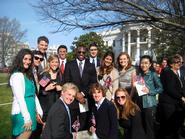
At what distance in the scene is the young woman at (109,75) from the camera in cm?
667

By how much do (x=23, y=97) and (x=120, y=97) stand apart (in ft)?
6.14

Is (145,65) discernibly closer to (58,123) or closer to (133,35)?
(58,123)

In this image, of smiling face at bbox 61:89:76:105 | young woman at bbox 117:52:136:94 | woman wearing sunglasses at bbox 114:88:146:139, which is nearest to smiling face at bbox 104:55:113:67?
young woman at bbox 117:52:136:94

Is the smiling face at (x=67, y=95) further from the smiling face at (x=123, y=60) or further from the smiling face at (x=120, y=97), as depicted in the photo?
the smiling face at (x=123, y=60)

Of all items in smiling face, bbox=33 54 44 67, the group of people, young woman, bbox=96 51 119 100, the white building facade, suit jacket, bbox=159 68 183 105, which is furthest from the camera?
the white building facade

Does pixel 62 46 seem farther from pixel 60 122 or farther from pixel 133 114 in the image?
pixel 60 122

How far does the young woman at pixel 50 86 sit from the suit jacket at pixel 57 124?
148cm

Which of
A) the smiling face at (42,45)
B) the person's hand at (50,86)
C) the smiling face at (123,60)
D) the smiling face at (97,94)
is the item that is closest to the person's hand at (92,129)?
the smiling face at (97,94)

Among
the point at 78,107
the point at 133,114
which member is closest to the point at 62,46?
the point at 78,107

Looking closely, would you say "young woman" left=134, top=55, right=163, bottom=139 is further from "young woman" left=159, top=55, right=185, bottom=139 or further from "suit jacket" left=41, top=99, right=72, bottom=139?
"suit jacket" left=41, top=99, right=72, bottom=139

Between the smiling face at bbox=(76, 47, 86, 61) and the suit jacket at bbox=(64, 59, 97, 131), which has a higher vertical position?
the smiling face at bbox=(76, 47, 86, 61)

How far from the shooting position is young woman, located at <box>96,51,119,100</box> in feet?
21.9

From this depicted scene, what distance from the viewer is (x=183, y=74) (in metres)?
7.55

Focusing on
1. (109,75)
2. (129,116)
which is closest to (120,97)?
(129,116)
